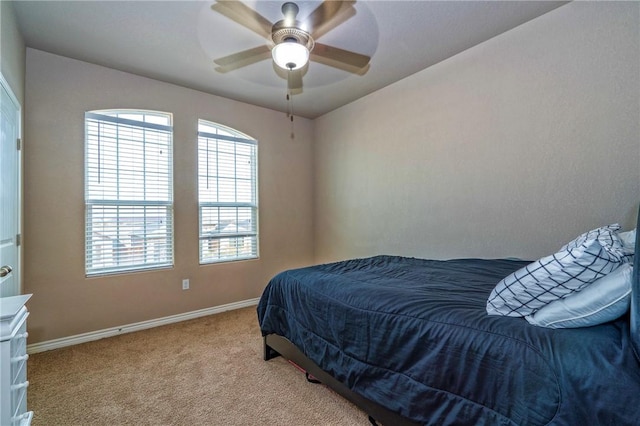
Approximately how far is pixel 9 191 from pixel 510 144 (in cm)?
390

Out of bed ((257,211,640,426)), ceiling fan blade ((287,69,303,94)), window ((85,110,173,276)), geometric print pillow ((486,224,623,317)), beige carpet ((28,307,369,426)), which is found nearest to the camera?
bed ((257,211,640,426))

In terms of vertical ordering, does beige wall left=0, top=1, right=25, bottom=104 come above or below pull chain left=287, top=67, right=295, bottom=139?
below

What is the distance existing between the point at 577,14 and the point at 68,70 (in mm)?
4342

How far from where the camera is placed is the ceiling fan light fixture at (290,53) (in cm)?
208

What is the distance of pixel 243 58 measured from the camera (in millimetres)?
2803

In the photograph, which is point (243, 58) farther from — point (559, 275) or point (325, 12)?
point (559, 275)

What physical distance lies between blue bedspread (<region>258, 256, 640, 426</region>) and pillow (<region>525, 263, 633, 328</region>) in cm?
4

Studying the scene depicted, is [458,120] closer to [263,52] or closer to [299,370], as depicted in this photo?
[263,52]

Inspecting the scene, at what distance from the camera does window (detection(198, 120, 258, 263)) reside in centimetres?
371

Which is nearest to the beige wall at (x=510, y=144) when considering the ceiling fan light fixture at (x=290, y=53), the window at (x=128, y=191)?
the ceiling fan light fixture at (x=290, y=53)

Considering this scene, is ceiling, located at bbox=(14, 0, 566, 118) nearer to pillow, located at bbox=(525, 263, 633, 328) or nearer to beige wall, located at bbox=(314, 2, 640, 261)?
beige wall, located at bbox=(314, 2, 640, 261)

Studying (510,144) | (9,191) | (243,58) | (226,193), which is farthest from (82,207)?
(510,144)

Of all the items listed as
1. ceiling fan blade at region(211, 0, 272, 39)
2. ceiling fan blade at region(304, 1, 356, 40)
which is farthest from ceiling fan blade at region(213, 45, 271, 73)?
ceiling fan blade at region(304, 1, 356, 40)

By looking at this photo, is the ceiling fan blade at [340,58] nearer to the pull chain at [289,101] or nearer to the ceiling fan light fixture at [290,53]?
the pull chain at [289,101]
